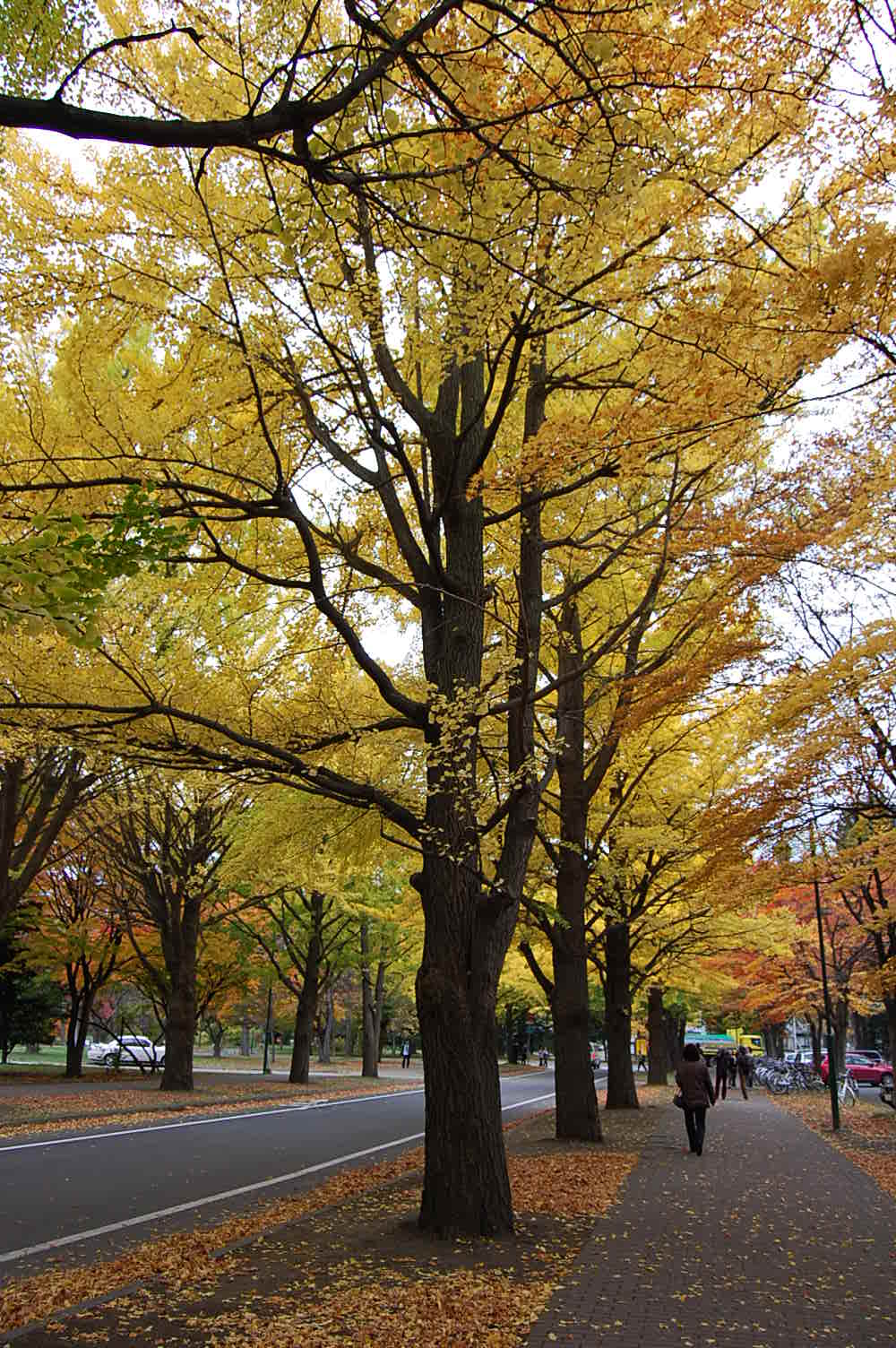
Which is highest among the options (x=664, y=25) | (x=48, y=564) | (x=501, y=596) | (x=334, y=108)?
(x=664, y=25)

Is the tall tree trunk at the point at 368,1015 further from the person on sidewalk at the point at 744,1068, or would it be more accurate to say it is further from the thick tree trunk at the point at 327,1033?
the person on sidewalk at the point at 744,1068

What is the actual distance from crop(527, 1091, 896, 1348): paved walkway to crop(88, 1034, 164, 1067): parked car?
24121 mm

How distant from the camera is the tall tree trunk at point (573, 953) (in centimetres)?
1337

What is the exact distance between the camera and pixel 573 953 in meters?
13.6

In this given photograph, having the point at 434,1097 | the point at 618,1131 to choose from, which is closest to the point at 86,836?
the point at 618,1131

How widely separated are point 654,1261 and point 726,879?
7184 mm

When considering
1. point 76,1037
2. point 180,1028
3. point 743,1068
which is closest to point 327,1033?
point 76,1037

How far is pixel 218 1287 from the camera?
546cm

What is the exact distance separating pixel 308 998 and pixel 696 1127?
59.4 ft

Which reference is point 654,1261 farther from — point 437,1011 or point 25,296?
point 25,296

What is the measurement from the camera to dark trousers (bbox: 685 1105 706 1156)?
12.9m

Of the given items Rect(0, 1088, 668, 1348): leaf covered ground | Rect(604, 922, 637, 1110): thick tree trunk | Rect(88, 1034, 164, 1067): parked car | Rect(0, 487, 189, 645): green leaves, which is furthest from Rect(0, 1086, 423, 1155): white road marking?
Rect(0, 487, 189, 645): green leaves

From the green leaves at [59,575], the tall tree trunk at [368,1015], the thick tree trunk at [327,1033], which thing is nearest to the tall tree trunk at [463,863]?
the green leaves at [59,575]

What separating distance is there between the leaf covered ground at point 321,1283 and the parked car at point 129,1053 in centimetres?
2500
